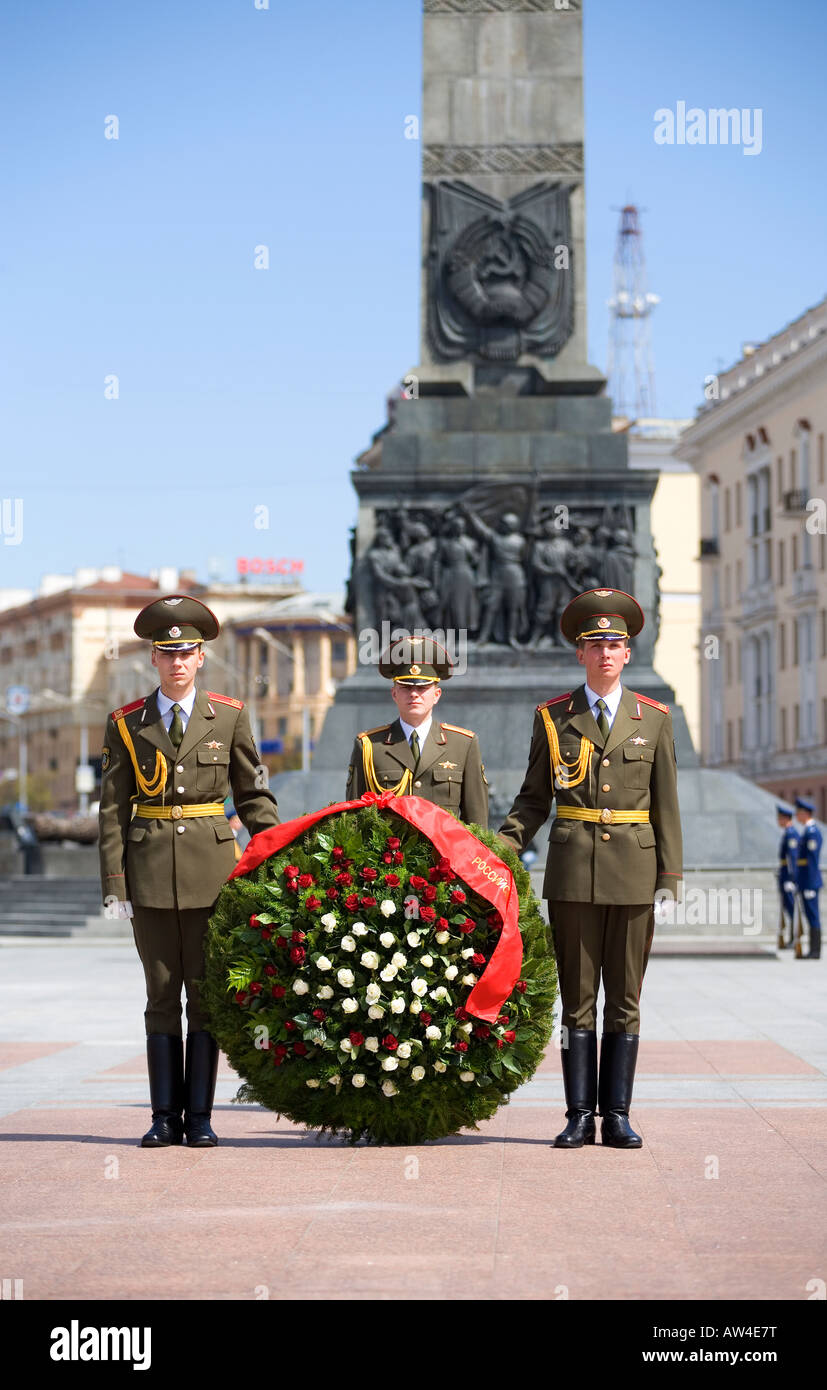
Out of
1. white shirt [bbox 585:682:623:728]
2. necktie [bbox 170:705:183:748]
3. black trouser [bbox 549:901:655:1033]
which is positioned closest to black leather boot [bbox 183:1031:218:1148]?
necktie [bbox 170:705:183:748]

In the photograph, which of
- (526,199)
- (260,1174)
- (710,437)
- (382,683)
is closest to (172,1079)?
(260,1174)

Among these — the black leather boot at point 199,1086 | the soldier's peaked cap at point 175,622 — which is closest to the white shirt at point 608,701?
the soldier's peaked cap at point 175,622

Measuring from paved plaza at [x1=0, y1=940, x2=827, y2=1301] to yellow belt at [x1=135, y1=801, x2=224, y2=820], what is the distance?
Result: 131 centimetres

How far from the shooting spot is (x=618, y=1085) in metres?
8.48

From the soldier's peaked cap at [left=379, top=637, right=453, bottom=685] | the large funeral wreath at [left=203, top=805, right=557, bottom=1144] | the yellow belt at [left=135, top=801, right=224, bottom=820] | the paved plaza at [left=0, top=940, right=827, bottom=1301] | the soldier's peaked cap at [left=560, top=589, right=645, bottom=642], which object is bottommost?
the paved plaza at [left=0, top=940, right=827, bottom=1301]

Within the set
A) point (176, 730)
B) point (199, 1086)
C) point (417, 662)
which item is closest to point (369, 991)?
point (199, 1086)

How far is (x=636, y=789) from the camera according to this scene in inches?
341

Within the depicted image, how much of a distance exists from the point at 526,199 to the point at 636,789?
1873 cm

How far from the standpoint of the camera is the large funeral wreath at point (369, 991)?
817 centimetres

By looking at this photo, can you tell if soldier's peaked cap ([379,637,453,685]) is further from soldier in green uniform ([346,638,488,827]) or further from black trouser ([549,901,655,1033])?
black trouser ([549,901,655,1033])

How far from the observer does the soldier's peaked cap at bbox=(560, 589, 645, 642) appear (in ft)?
28.4

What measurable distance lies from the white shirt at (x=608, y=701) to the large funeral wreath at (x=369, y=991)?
90 cm

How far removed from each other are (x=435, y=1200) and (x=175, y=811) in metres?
2.18
